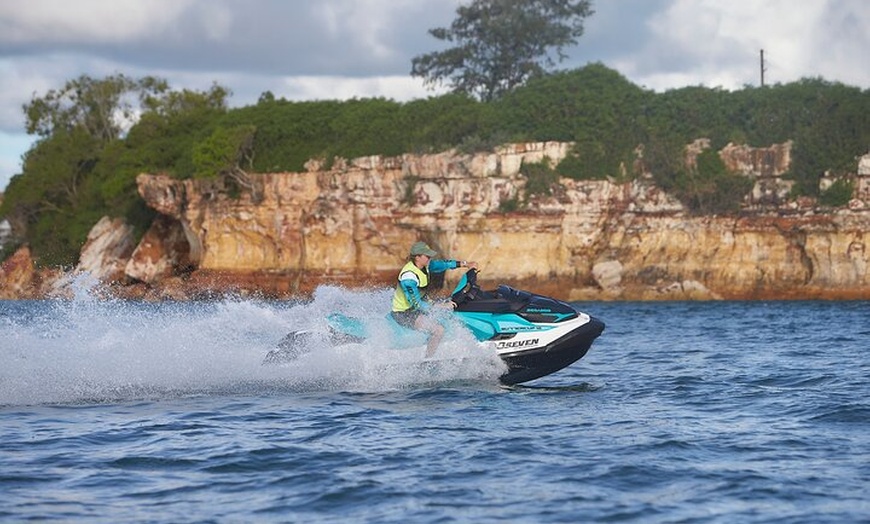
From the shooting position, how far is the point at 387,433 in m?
12.2

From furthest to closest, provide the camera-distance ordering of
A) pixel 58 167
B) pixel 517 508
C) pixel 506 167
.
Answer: pixel 58 167 < pixel 506 167 < pixel 517 508

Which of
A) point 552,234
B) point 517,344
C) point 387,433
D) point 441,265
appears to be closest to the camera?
point 387,433

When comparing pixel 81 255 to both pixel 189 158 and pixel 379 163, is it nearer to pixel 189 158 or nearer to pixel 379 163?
pixel 189 158

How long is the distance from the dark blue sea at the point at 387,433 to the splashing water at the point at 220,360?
3 centimetres

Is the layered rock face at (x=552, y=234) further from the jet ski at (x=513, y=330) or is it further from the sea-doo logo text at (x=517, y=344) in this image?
the sea-doo logo text at (x=517, y=344)

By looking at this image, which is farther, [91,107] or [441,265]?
[91,107]

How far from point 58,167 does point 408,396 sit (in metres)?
54.3

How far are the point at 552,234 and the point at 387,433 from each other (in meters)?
37.8

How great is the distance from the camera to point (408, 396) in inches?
574

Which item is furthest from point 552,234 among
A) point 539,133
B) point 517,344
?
point 517,344

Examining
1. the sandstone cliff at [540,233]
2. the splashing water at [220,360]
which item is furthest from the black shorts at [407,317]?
the sandstone cliff at [540,233]

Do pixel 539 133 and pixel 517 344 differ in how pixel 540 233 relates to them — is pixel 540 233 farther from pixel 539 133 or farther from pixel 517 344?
pixel 517 344

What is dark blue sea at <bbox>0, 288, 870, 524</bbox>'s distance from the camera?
933 cm

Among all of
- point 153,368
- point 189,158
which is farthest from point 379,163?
point 153,368
